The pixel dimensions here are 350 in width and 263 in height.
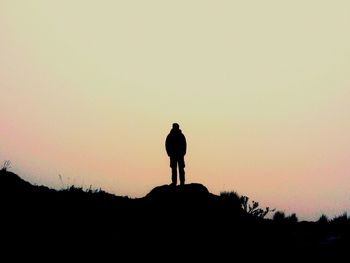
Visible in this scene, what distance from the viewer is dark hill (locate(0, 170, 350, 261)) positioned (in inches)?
571

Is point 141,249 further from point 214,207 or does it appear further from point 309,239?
point 309,239

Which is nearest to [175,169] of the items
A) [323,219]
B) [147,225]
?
[147,225]

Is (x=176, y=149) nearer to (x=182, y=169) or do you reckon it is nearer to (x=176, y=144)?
(x=176, y=144)

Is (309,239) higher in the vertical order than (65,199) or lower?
lower

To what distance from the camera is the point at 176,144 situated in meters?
20.2

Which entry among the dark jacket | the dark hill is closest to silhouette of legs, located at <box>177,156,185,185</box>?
the dark jacket

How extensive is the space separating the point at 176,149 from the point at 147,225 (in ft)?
14.1

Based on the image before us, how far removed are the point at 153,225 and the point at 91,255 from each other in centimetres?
381

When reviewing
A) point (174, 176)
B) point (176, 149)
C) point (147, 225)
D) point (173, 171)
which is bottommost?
point (147, 225)

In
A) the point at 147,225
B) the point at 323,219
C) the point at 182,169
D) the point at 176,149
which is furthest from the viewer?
the point at 323,219

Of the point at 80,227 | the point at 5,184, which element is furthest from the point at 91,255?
the point at 5,184

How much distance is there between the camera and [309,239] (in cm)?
2025

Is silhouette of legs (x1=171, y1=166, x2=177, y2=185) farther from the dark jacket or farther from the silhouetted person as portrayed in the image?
the dark jacket

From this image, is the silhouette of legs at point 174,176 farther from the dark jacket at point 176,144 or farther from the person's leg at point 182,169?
the dark jacket at point 176,144
